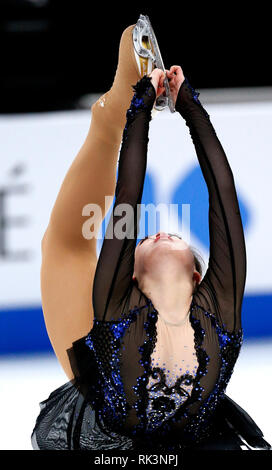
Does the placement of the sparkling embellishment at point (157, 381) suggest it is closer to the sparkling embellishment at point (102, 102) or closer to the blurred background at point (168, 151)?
the sparkling embellishment at point (102, 102)

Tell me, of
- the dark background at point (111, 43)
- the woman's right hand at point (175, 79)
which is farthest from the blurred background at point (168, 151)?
the woman's right hand at point (175, 79)

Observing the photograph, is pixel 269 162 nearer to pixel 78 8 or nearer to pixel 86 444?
pixel 78 8

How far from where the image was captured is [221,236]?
5.36ft

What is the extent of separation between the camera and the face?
1677 mm

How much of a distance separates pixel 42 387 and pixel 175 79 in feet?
4.73

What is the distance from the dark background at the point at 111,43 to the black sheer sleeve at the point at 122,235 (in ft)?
6.32

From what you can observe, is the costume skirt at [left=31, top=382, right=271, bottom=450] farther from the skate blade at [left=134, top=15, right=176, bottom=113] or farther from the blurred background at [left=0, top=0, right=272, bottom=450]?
the blurred background at [left=0, top=0, right=272, bottom=450]

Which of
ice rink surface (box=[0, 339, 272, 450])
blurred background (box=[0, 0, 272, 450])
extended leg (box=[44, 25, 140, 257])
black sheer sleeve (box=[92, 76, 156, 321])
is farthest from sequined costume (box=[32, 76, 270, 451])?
blurred background (box=[0, 0, 272, 450])

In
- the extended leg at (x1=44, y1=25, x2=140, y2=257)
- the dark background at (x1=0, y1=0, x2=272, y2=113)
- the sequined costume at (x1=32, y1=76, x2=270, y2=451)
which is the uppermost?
the dark background at (x1=0, y1=0, x2=272, y2=113)

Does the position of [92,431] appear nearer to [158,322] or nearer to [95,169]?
[158,322]

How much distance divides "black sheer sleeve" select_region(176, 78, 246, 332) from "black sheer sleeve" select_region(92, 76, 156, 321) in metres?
0.15

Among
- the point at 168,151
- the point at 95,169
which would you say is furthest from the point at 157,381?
the point at 168,151

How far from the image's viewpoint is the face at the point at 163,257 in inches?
66.0

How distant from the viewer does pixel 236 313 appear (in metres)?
1.67
